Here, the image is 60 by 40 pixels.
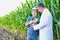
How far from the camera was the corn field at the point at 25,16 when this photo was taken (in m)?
4.36

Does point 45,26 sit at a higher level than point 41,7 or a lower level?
lower

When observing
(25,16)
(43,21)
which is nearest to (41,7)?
(43,21)

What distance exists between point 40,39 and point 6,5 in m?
2.24

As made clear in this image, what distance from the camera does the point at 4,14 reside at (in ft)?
18.8

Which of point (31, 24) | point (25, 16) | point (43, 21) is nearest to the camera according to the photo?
point (43, 21)

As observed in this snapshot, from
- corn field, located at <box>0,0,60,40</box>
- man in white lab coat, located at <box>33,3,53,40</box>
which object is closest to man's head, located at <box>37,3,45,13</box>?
man in white lab coat, located at <box>33,3,53,40</box>

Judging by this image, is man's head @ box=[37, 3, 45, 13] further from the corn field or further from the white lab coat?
the corn field

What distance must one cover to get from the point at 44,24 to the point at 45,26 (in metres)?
0.04

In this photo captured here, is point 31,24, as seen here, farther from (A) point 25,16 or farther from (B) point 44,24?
(A) point 25,16

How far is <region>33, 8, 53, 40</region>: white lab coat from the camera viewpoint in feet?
12.2

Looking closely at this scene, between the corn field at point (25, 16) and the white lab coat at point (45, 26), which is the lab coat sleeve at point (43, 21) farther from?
the corn field at point (25, 16)

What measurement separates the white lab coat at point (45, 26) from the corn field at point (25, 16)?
551 mm

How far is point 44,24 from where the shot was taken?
12.2 feet

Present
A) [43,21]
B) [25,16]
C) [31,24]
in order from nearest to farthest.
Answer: [43,21], [31,24], [25,16]
